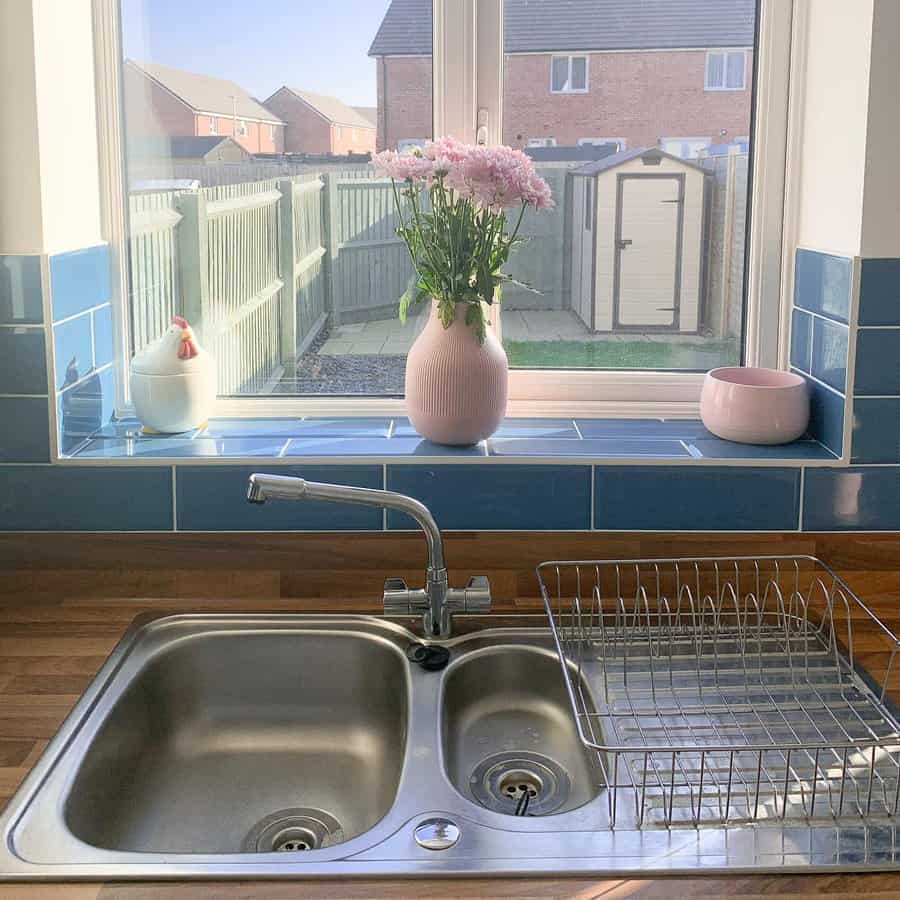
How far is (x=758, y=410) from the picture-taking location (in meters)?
1.92

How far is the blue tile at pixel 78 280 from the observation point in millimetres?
1845

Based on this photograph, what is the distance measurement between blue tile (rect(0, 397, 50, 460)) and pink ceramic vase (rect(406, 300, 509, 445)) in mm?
565

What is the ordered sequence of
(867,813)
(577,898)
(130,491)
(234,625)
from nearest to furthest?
(577,898), (867,813), (234,625), (130,491)

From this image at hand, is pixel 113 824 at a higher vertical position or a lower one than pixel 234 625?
lower

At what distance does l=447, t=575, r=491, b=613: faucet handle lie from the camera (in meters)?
1.65

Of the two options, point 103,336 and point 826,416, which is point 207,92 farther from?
point 826,416

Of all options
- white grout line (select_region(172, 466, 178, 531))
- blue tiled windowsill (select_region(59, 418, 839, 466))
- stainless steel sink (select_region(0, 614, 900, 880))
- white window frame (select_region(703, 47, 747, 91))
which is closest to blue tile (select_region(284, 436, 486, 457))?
blue tiled windowsill (select_region(59, 418, 839, 466))

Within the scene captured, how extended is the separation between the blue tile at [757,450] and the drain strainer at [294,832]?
77cm

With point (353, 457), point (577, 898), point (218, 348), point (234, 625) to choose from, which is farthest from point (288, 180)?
point (577, 898)

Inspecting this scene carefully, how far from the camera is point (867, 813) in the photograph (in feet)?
4.06

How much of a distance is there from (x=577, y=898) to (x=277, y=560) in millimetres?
850

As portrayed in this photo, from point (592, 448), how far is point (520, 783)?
1.88ft

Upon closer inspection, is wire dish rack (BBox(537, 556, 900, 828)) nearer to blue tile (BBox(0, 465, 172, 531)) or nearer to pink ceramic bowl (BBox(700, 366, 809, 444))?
pink ceramic bowl (BBox(700, 366, 809, 444))

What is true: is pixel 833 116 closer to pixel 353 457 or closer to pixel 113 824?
pixel 353 457
